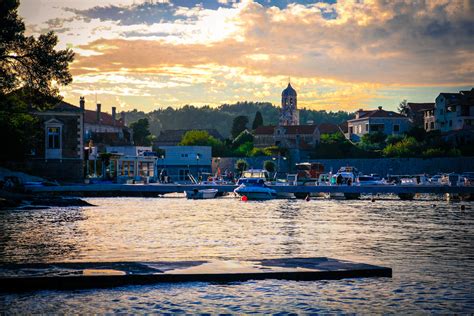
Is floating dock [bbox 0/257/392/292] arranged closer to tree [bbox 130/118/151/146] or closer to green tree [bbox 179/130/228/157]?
green tree [bbox 179/130/228/157]

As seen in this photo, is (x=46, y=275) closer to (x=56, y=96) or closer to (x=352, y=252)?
(x=352, y=252)

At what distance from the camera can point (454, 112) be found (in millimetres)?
145000

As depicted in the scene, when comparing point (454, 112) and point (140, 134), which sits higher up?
point (454, 112)

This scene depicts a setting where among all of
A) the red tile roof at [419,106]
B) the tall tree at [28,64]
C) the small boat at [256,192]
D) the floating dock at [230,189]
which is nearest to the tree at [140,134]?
the red tile roof at [419,106]

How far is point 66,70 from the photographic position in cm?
5206

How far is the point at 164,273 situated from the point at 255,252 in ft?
29.7

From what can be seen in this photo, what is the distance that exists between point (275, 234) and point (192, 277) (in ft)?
58.5

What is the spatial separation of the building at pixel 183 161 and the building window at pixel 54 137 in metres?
45.7

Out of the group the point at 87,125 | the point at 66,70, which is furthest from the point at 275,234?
the point at 87,125

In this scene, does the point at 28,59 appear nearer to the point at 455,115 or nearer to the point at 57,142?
the point at 57,142

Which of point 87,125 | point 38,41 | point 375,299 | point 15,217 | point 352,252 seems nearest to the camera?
point 375,299

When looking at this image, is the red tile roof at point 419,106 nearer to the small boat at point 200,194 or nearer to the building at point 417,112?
the building at point 417,112

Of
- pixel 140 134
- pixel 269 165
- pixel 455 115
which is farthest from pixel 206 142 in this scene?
pixel 455 115

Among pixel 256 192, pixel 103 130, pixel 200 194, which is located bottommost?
pixel 200 194
